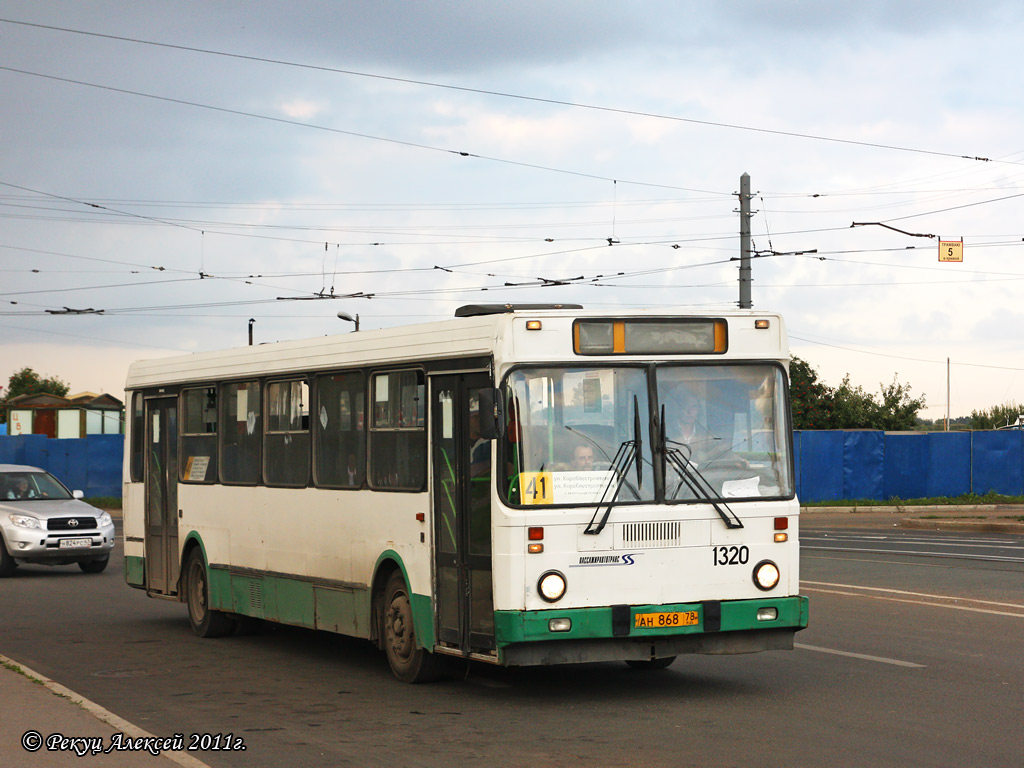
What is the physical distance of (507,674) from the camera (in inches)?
447

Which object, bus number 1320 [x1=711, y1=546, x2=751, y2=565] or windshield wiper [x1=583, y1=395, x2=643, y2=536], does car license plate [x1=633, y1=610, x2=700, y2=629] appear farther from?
windshield wiper [x1=583, y1=395, x2=643, y2=536]

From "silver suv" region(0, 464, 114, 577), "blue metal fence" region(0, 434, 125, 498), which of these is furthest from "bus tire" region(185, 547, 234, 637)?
"blue metal fence" region(0, 434, 125, 498)

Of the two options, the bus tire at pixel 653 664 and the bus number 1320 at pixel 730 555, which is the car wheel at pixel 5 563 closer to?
the bus tire at pixel 653 664

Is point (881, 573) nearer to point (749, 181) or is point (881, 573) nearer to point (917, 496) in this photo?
point (749, 181)

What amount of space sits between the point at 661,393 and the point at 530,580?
5.30 feet

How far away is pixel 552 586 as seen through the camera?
948 cm

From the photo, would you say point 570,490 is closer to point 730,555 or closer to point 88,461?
point 730,555

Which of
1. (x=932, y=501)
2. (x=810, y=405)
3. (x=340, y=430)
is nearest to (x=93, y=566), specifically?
(x=340, y=430)

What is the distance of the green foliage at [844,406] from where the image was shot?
5812 cm

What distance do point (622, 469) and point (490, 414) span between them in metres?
1.05

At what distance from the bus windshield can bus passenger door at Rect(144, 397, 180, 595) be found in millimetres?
6968

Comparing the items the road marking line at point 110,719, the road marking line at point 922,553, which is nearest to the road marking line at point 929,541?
the road marking line at point 922,553

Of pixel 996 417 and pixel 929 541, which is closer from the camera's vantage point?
pixel 929 541

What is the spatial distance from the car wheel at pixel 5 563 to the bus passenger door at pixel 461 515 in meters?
14.3
